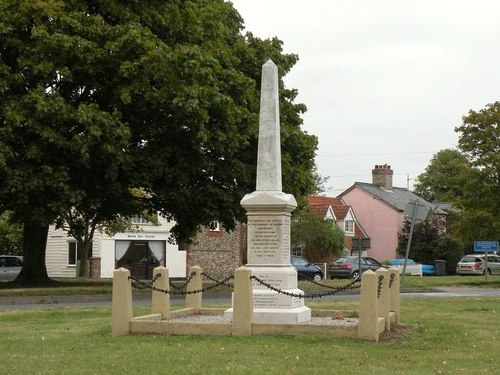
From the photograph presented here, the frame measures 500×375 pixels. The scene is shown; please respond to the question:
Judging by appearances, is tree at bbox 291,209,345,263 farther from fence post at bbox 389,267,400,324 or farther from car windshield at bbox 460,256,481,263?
fence post at bbox 389,267,400,324

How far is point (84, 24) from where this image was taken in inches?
968

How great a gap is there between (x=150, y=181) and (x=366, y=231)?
51312mm

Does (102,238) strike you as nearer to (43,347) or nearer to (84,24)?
(84,24)

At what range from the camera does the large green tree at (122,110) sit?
23656mm

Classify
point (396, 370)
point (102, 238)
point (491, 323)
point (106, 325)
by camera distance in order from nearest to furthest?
point (396, 370) → point (106, 325) → point (491, 323) → point (102, 238)

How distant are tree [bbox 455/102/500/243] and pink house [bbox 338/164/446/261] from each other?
3014cm

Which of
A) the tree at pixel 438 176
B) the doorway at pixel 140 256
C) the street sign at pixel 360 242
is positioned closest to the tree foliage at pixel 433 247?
the doorway at pixel 140 256

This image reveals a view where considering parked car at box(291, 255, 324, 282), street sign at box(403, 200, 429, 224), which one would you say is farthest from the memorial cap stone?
parked car at box(291, 255, 324, 282)

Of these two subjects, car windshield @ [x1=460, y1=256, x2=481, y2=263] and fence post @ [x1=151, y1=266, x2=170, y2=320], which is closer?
fence post @ [x1=151, y1=266, x2=170, y2=320]

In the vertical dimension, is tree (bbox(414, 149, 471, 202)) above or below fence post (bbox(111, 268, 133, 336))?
above

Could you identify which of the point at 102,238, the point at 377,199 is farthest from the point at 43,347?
the point at 377,199

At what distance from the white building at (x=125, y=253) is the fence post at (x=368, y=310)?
144 feet

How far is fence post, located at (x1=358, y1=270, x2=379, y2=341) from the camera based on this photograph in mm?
12445

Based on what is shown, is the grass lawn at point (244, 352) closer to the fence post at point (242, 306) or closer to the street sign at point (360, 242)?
the fence post at point (242, 306)
